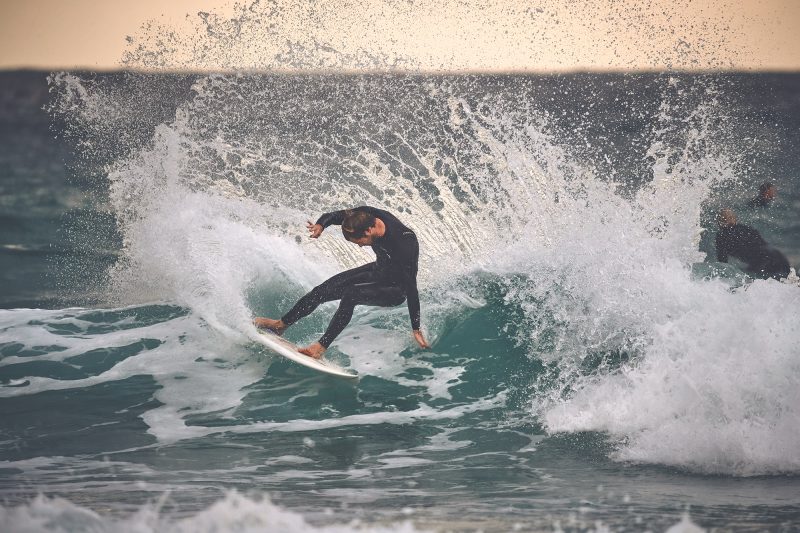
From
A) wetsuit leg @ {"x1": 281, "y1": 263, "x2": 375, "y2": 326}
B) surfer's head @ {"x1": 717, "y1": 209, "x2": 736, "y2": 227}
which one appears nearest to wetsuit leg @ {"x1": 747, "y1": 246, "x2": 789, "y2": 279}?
surfer's head @ {"x1": 717, "y1": 209, "x2": 736, "y2": 227}

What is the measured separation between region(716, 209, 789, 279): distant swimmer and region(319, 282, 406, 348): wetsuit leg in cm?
428

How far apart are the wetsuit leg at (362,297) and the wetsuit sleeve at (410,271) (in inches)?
5.7

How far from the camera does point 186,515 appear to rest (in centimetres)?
505

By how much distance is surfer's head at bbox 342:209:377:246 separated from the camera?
7.46 meters

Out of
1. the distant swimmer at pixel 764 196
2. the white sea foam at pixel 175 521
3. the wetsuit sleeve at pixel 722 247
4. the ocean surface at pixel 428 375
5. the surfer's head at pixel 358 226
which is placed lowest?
the white sea foam at pixel 175 521

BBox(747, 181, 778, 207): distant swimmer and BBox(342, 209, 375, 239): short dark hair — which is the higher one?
BBox(747, 181, 778, 207): distant swimmer

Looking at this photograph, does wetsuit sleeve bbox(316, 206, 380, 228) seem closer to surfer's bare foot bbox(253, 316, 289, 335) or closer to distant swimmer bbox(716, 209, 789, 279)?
surfer's bare foot bbox(253, 316, 289, 335)

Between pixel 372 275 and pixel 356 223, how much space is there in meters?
0.66

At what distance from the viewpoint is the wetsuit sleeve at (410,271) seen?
7.72m

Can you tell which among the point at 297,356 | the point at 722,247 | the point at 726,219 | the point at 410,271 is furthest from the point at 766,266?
the point at 297,356

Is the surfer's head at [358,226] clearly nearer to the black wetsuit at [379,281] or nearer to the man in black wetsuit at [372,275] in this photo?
the man in black wetsuit at [372,275]

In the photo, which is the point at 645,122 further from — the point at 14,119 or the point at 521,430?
the point at 521,430

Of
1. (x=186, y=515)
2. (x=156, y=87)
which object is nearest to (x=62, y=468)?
(x=186, y=515)

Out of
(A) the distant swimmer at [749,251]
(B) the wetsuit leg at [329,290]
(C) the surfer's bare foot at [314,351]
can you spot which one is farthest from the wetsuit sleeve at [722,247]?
(C) the surfer's bare foot at [314,351]
